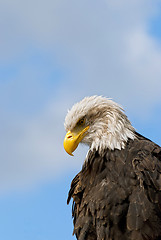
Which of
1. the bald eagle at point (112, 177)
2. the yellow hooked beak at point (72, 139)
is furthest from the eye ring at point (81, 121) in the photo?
the yellow hooked beak at point (72, 139)

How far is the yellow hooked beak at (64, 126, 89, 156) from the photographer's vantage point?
20.3 ft

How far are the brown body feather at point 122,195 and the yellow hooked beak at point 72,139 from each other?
30cm

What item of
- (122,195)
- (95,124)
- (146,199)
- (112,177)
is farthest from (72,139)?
(146,199)

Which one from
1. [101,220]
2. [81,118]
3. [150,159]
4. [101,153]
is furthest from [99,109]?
[101,220]

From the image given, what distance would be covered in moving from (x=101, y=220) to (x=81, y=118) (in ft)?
5.13

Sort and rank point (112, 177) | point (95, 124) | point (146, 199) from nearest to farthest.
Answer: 1. point (146, 199)
2. point (112, 177)
3. point (95, 124)

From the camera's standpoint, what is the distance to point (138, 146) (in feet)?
19.4

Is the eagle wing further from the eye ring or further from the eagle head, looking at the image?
the eye ring

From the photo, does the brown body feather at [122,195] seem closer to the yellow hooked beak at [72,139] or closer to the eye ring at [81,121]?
the yellow hooked beak at [72,139]

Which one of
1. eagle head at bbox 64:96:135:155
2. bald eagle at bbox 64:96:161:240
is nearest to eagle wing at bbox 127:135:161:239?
bald eagle at bbox 64:96:161:240

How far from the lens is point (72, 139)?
20.5ft

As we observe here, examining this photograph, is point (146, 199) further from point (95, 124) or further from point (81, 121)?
point (81, 121)

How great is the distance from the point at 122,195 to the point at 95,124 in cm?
122

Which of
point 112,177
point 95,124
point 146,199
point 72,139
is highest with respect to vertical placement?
point 95,124
